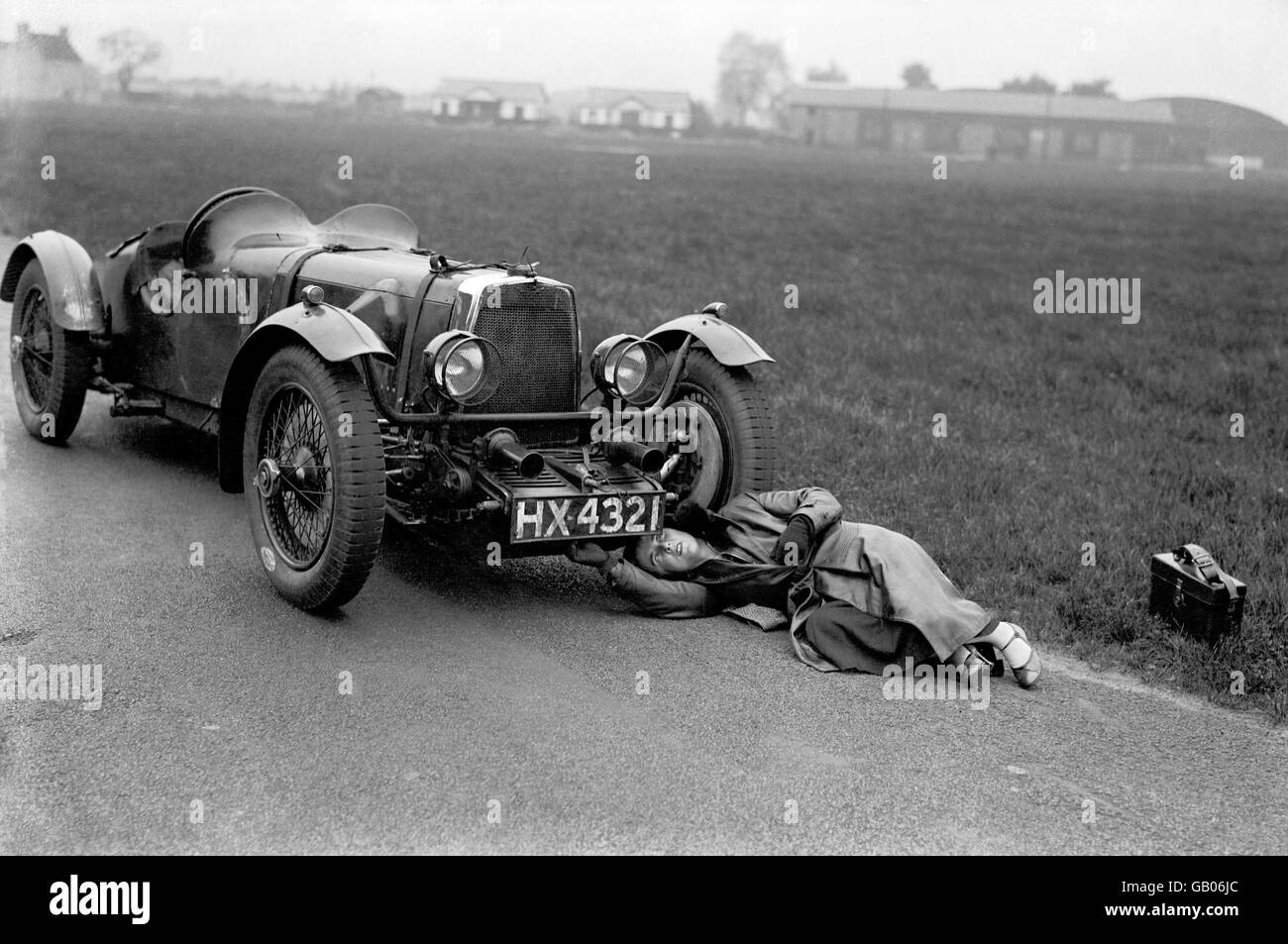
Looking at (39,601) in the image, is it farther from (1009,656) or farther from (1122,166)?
(1122,166)

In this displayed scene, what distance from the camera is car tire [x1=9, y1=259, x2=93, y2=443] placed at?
290 inches

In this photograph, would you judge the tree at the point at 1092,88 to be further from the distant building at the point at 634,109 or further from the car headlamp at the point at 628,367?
the car headlamp at the point at 628,367

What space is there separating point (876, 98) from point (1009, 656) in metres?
83.6

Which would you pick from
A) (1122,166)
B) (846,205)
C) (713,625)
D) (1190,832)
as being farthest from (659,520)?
(1122,166)

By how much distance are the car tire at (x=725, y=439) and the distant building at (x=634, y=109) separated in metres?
80.4

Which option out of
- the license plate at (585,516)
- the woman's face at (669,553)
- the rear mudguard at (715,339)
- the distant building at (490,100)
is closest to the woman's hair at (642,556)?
the woman's face at (669,553)

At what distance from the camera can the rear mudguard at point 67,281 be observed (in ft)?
24.2

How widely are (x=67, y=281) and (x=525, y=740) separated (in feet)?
16.4

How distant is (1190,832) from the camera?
368 centimetres

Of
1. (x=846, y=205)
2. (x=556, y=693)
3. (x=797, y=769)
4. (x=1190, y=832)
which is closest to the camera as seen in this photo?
(x=1190, y=832)

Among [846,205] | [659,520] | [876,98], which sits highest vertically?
[876,98]

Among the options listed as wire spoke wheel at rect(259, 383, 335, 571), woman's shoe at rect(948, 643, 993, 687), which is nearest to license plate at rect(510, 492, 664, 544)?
wire spoke wheel at rect(259, 383, 335, 571)

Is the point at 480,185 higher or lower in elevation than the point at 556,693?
higher

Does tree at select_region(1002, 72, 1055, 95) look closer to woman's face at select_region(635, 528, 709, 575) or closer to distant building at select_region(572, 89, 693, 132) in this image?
distant building at select_region(572, 89, 693, 132)
